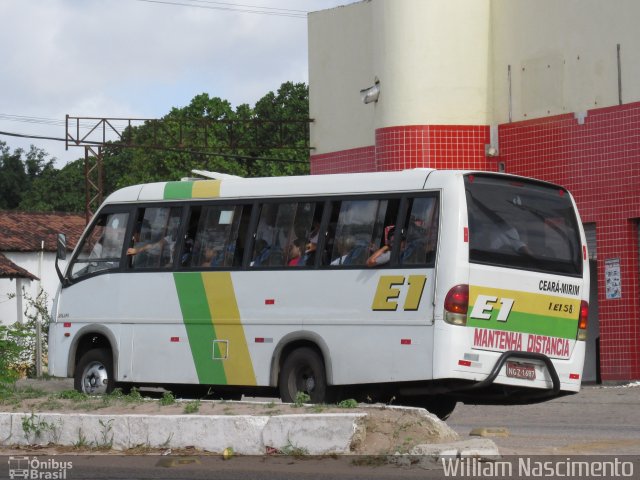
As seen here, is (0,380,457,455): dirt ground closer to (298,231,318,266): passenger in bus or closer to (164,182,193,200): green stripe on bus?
(298,231,318,266): passenger in bus

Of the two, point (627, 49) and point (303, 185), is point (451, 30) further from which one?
point (303, 185)

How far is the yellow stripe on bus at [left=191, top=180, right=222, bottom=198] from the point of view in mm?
17672

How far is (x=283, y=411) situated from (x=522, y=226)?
3927 millimetres

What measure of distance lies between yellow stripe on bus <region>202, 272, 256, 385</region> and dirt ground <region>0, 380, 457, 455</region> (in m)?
2.14

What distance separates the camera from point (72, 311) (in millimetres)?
18703

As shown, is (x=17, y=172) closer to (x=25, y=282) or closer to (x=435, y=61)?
(x=25, y=282)

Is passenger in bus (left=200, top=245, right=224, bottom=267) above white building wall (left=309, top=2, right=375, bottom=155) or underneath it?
underneath

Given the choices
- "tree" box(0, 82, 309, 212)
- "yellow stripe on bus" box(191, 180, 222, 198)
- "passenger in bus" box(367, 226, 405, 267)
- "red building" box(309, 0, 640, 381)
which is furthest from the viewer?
"tree" box(0, 82, 309, 212)

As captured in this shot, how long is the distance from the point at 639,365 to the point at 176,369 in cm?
1110

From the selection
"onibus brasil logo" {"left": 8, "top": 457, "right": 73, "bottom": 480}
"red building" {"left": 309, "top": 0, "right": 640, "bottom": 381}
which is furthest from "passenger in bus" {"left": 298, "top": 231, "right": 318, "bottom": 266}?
"red building" {"left": 309, "top": 0, "right": 640, "bottom": 381}

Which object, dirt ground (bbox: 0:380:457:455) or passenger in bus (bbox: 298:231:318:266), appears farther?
passenger in bus (bbox: 298:231:318:266)

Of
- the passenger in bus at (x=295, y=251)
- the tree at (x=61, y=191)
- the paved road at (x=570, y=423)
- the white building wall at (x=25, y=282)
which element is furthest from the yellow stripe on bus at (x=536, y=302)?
the tree at (x=61, y=191)

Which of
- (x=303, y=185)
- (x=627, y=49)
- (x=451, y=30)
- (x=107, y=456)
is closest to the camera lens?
(x=107, y=456)

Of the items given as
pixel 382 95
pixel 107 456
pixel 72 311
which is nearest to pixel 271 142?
pixel 382 95
